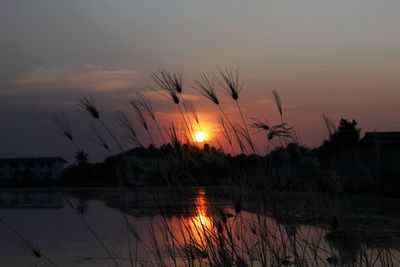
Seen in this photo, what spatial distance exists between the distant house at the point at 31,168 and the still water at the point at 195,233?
10319 centimetres

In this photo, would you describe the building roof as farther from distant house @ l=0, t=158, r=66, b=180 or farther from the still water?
the still water

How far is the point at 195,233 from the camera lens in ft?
39.0

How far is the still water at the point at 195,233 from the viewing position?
3.66 metres

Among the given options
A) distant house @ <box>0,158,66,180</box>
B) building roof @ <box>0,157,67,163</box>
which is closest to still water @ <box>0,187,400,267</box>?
distant house @ <box>0,158,66,180</box>

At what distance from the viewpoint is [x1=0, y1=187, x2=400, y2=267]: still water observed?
3.66 metres

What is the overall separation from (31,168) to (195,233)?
119 meters

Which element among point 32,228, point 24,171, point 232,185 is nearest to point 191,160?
point 232,185

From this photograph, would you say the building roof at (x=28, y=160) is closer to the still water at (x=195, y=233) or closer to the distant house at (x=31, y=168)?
the distant house at (x=31, y=168)

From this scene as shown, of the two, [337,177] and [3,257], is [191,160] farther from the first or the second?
[3,257]

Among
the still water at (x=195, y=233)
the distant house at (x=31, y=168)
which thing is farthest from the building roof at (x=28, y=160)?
the still water at (x=195, y=233)

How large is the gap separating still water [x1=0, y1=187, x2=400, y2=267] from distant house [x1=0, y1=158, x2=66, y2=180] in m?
103

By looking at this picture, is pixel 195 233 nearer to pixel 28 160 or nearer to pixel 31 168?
pixel 31 168

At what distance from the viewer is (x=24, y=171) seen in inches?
4862

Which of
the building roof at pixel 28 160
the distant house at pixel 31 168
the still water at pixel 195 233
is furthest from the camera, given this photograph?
the building roof at pixel 28 160
